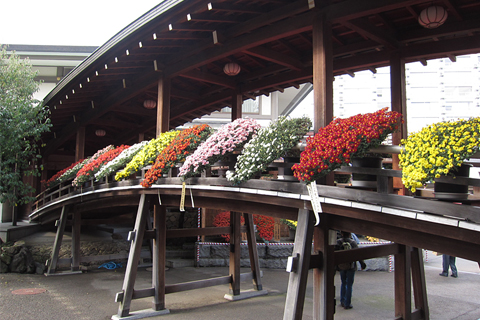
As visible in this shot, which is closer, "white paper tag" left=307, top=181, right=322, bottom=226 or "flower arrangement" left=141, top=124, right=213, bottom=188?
"white paper tag" left=307, top=181, right=322, bottom=226

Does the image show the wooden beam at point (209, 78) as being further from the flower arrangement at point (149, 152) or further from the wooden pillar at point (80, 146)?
the wooden pillar at point (80, 146)

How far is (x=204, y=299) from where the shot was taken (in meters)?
9.37

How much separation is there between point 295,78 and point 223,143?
3.25 meters

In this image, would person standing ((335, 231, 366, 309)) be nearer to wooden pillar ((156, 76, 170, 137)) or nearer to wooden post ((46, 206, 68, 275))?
wooden pillar ((156, 76, 170, 137))

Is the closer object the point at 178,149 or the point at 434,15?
the point at 434,15

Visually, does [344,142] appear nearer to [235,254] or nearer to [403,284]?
[403,284]

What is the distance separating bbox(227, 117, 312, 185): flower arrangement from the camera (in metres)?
4.84

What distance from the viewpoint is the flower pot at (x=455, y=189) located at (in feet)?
11.1

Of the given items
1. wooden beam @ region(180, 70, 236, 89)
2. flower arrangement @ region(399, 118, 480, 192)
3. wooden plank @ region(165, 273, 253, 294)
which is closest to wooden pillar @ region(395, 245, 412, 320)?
flower arrangement @ region(399, 118, 480, 192)


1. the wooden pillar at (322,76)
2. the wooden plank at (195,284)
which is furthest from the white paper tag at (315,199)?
the wooden plank at (195,284)

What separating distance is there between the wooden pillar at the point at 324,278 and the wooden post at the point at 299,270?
17cm

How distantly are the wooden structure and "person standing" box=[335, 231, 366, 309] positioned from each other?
181 centimetres

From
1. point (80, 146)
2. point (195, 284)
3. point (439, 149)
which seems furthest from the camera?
point (80, 146)

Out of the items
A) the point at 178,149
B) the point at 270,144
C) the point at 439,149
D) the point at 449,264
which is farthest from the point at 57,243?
the point at 449,264
